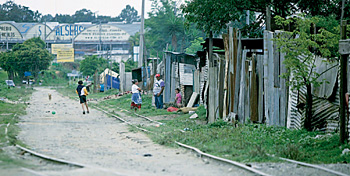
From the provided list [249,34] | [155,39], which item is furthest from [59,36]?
[249,34]

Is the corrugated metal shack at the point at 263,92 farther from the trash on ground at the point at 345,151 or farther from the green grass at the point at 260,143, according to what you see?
the trash on ground at the point at 345,151

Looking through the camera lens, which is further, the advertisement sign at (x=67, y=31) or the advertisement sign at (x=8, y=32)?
the advertisement sign at (x=67, y=31)

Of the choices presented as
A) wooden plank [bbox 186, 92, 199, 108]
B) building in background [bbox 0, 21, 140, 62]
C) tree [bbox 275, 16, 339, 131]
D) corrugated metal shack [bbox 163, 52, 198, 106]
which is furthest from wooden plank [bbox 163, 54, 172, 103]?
building in background [bbox 0, 21, 140, 62]

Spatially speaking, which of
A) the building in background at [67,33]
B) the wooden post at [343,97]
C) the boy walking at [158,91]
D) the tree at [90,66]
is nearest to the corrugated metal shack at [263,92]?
the wooden post at [343,97]

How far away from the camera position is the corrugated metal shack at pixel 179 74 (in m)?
25.0

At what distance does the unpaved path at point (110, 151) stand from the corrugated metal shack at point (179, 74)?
7905mm

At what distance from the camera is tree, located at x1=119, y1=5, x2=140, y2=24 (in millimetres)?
167750

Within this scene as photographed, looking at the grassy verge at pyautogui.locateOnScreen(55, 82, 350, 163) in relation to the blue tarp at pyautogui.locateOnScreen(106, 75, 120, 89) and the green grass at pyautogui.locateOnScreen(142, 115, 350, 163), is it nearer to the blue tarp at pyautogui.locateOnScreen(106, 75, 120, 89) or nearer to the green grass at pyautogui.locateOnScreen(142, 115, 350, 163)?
the green grass at pyautogui.locateOnScreen(142, 115, 350, 163)

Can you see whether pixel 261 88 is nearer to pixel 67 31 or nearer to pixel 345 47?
pixel 345 47

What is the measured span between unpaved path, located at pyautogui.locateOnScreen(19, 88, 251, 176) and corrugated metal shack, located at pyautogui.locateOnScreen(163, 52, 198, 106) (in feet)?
25.9

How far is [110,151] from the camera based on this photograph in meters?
11.1

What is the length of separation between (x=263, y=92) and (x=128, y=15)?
156917 millimetres

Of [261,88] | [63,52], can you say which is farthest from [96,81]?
[261,88]

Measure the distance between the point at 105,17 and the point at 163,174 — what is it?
503 ft
